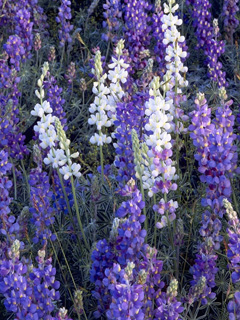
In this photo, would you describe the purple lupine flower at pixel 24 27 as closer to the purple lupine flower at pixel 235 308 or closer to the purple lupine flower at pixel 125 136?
the purple lupine flower at pixel 125 136

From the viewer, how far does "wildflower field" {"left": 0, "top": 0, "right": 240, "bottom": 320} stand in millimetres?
2525

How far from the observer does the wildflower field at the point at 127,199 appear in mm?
2525

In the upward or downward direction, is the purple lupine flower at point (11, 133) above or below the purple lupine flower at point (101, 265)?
above

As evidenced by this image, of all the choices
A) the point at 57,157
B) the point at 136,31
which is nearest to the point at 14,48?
the point at 136,31

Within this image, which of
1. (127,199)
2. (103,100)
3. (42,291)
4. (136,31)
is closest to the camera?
(42,291)

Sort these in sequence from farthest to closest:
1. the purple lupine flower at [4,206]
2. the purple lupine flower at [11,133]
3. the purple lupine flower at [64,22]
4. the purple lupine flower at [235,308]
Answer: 1. the purple lupine flower at [64,22]
2. the purple lupine flower at [11,133]
3. the purple lupine flower at [4,206]
4. the purple lupine flower at [235,308]

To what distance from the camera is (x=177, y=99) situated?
338 centimetres

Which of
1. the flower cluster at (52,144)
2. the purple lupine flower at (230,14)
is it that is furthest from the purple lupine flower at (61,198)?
the purple lupine flower at (230,14)

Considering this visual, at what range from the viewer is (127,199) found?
3.51 m

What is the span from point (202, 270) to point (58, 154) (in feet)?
3.00

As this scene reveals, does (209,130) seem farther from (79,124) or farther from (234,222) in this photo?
(79,124)

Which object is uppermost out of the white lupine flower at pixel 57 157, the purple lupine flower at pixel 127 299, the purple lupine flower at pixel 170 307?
the white lupine flower at pixel 57 157

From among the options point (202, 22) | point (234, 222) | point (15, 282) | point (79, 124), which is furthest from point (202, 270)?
point (202, 22)

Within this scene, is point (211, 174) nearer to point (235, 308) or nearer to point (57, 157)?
point (235, 308)
